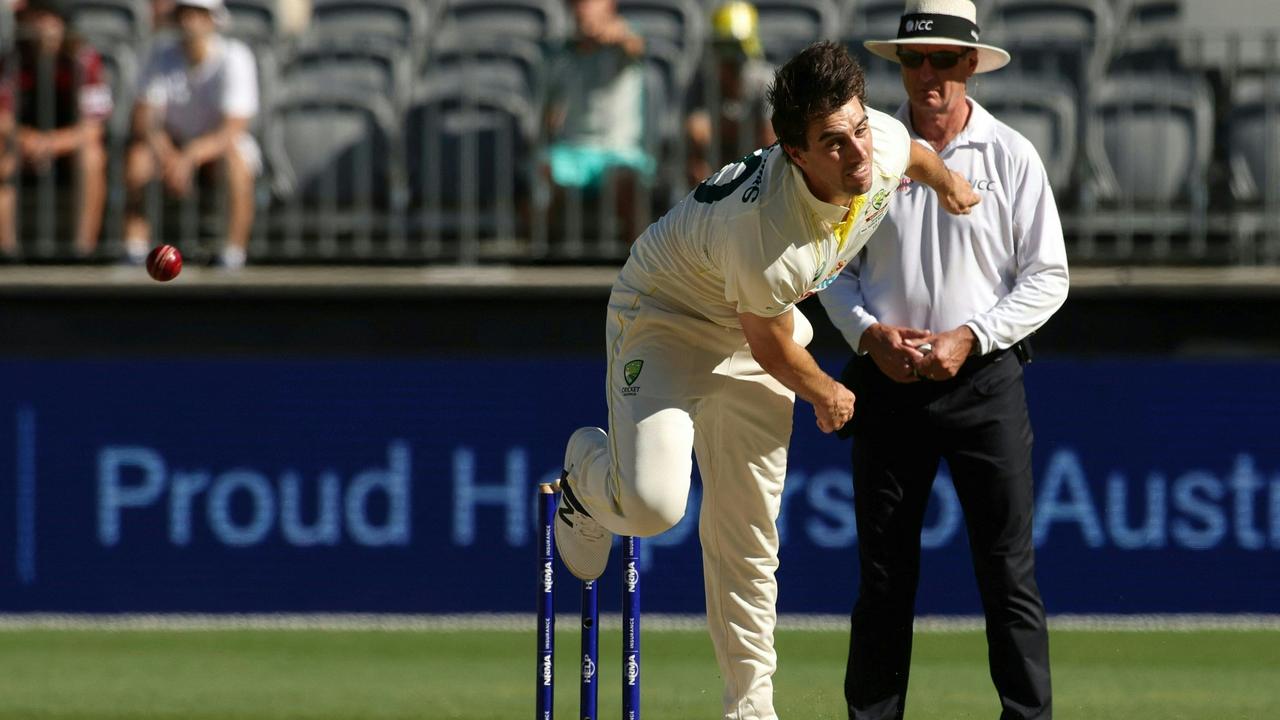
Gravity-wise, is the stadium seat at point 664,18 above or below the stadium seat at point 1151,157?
above

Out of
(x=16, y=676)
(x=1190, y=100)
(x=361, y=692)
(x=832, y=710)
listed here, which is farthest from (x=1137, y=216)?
(x=16, y=676)

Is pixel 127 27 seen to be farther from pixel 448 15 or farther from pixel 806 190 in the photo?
pixel 806 190

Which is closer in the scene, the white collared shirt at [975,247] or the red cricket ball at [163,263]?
the white collared shirt at [975,247]

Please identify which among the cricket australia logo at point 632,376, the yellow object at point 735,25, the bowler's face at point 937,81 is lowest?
the cricket australia logo at point 632,376

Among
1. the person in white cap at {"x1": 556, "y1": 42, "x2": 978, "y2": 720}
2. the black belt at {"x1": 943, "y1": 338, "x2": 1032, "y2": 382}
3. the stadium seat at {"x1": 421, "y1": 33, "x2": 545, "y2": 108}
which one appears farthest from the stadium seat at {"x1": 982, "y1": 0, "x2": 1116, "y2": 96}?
the person in white cap at {"x1": 556, "y1": 42, "x2": 978, "y2": 720}

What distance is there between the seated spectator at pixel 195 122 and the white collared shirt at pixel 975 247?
208 inches

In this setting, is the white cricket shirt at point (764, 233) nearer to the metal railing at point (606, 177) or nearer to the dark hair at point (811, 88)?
the dark hair at point (811, 88)

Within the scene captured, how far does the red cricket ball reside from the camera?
244 inches

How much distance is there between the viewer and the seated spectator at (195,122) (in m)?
10.6

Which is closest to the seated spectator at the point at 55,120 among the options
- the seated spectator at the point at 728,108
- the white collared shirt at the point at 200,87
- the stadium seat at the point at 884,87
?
the white collared shirt at the point at 200,87

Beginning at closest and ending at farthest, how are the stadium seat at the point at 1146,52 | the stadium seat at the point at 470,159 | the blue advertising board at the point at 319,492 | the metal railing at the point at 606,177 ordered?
the blue advertising board at the point at 319,492
the metal railing at the point at 606,177
the stadium seat at the point at 1146,52
the stadium seat at the point at 470,159

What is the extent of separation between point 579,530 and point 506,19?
6242 millimetres

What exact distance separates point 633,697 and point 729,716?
45 cm

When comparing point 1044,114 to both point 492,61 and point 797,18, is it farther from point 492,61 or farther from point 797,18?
point 492,61
